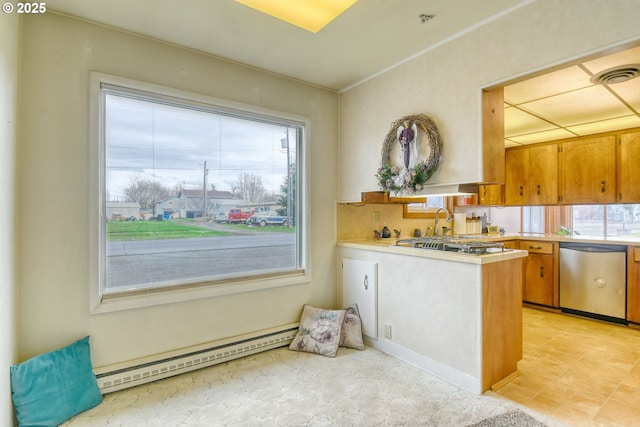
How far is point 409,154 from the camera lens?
269 centimetres

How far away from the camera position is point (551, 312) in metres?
4.22

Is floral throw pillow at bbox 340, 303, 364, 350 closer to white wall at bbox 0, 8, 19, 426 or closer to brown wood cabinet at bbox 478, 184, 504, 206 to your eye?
white wall at bbox 0, 8, 19, 426

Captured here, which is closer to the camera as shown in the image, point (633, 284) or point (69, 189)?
point (69, 189)

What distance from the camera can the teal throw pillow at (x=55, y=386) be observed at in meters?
1.85

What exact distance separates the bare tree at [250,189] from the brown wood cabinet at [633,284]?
4009 millimetres

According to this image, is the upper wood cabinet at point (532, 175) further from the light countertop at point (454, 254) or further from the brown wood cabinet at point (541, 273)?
the light countertop at point (454, 254)

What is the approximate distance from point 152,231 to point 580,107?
4161 millimetres

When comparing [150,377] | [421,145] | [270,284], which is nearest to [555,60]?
[421,145]

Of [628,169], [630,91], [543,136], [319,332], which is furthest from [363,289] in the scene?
[628,169]

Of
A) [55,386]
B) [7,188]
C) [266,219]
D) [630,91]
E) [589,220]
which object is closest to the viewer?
[7,188]

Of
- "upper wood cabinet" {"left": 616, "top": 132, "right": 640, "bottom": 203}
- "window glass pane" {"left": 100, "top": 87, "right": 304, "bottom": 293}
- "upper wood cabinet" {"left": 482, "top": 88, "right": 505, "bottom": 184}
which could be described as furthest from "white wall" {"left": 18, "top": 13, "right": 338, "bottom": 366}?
"upper wood cabinet" {"left": 616, "top": 132, "right": 640, "bottom": 203}

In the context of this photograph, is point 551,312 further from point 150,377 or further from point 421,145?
point 150,377

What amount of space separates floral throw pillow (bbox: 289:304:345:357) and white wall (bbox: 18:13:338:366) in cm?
77

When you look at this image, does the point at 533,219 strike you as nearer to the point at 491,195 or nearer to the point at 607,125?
the point at 491,195
